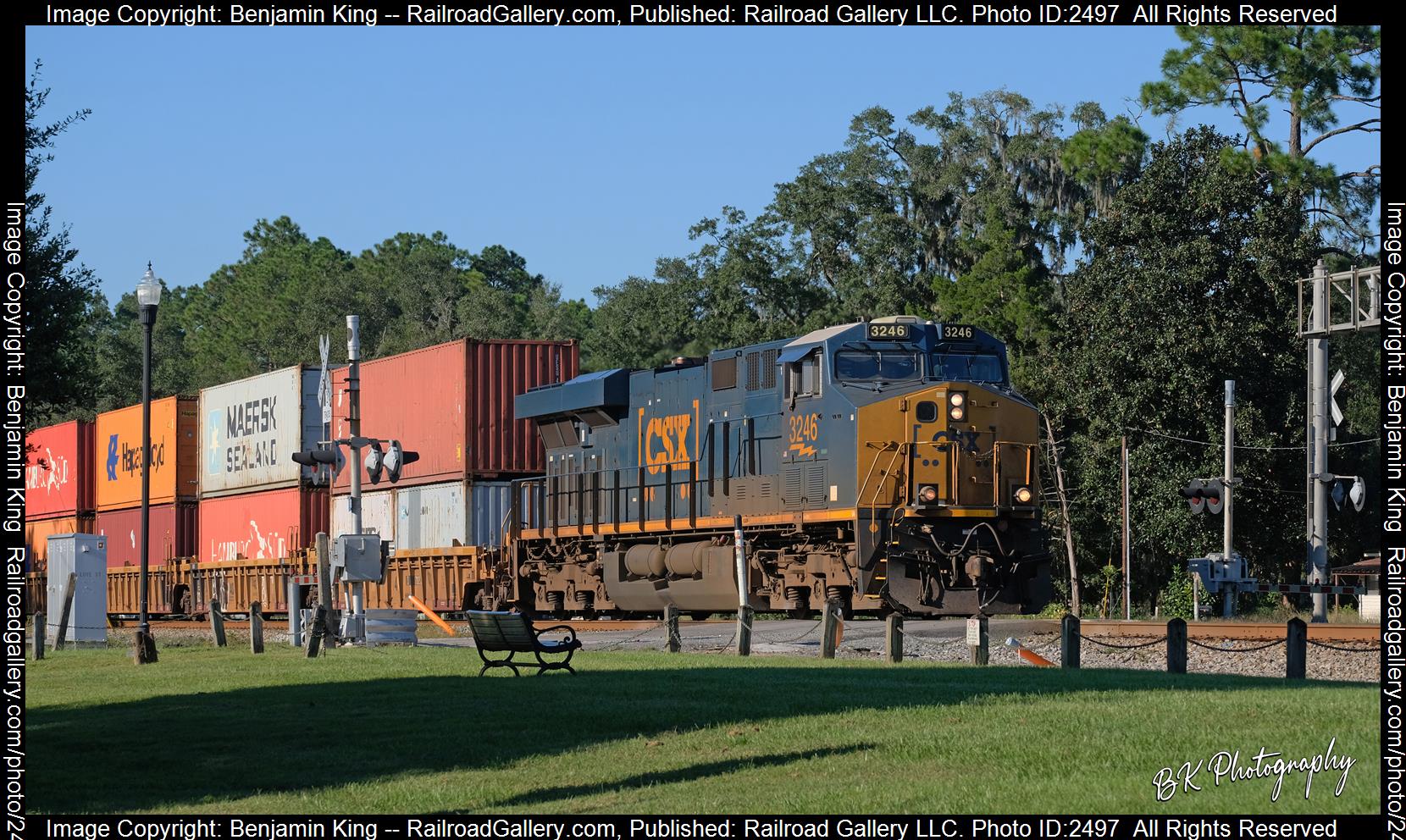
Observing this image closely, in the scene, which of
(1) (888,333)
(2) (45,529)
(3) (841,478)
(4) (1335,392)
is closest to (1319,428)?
A: (4) (1335,392)

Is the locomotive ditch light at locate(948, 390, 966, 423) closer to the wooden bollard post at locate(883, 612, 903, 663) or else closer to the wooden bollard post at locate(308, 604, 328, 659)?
the wooden bollard post at locate(883, 612, 903, 663)

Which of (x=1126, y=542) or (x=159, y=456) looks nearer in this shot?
(x=1126, y=542)

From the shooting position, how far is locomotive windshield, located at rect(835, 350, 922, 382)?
1038 inches

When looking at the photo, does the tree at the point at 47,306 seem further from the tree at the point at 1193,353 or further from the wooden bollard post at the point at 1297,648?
the tree at the point at 1193,353

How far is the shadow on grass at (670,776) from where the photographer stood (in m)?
11.6

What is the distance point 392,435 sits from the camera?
39562 mm

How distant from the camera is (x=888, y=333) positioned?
26.5m

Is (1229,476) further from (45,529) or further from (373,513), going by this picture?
(45,529)

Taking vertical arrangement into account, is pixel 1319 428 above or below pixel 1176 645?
above

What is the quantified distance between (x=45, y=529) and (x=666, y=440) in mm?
30602

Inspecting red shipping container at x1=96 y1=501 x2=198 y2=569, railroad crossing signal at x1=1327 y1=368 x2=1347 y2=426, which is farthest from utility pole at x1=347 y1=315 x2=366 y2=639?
red shipping container at x1=96 y1=501 x2=198 y2=569
